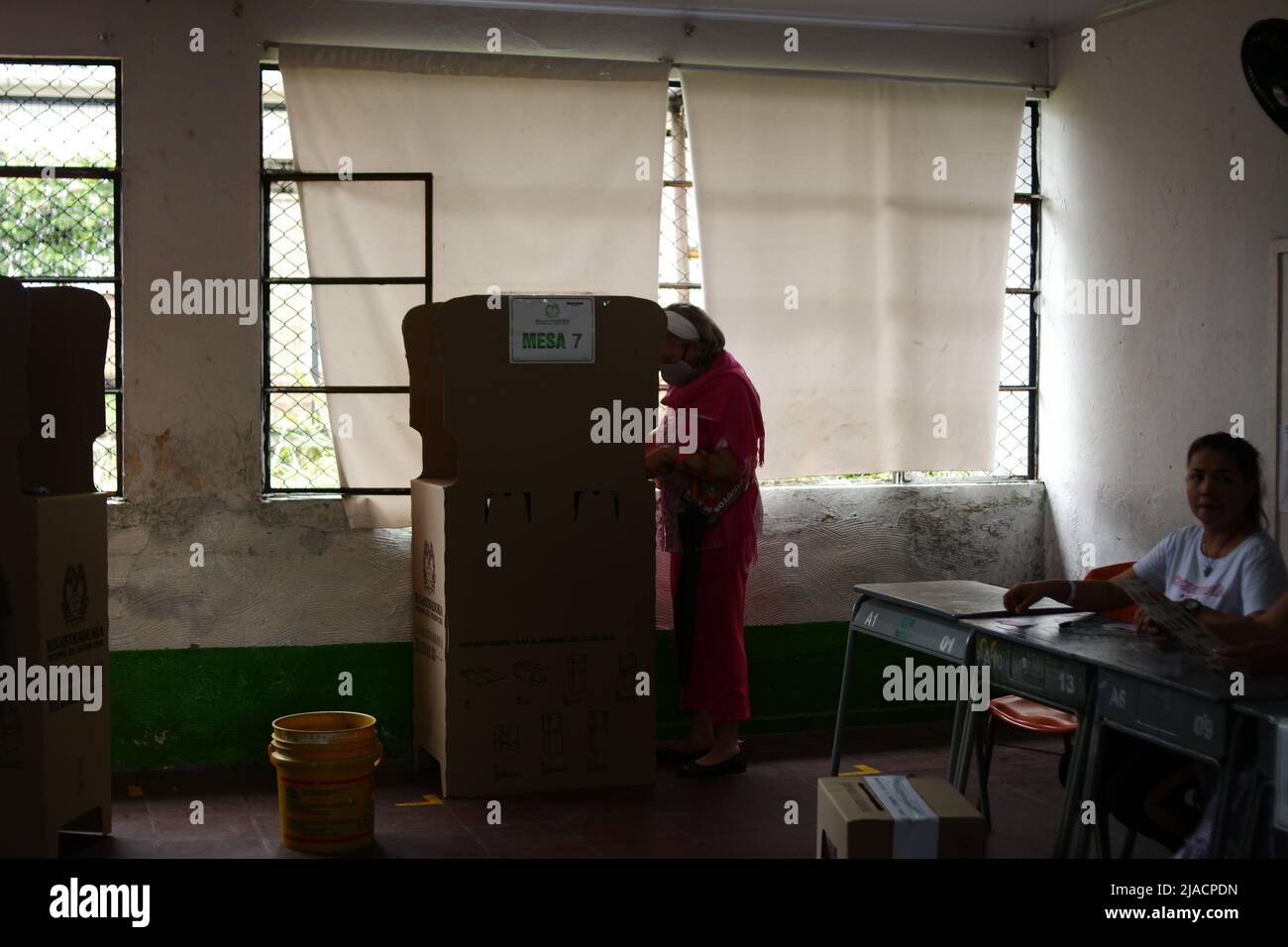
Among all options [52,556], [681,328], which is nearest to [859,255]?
[681,328]

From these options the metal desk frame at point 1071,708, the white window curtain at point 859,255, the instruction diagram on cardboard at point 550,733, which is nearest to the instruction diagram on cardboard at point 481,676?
the instruction diagram on cardboard at point 550,733

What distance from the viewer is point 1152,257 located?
5.14m

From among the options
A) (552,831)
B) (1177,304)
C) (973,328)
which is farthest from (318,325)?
(1177,304)

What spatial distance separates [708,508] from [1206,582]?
182 cm

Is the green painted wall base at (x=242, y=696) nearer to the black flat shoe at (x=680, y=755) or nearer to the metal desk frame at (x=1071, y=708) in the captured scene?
the black flat shoe at (x=680, y=755)

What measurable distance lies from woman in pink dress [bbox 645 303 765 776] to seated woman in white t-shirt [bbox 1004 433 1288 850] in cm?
165

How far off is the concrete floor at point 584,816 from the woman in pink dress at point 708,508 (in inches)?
11.8

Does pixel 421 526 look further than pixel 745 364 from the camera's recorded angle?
No

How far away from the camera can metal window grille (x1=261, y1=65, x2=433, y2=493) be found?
16.2 ft

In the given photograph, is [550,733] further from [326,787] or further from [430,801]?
[326,787]

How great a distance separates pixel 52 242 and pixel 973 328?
3.66m

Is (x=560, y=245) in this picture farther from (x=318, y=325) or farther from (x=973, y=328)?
(x=973, y=328)

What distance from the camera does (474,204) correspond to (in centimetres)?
500

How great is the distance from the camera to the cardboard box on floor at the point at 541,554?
4387 mm
